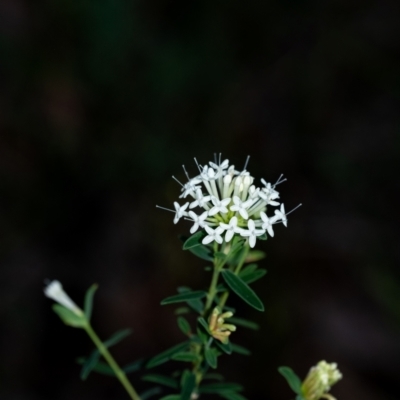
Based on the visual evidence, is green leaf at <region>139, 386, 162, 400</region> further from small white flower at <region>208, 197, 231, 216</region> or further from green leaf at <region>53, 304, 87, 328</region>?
small white flower at <region>208, 197, 231, 216</region>

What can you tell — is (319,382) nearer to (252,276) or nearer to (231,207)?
(252,276)

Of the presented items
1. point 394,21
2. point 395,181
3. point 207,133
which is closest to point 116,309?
point 207,133

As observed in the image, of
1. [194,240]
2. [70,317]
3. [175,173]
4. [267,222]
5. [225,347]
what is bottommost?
[225,347]

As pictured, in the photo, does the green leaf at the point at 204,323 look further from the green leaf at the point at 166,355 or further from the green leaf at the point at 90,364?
the green leaf at the point at 90,364

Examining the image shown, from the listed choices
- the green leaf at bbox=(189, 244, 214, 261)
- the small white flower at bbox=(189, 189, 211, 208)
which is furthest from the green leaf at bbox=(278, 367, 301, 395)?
the small white flower at bbox=(189, 189, 211, 208)

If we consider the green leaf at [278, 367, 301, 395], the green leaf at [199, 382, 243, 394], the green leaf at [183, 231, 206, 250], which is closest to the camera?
the green leaf at [183, 231, 206, 250]

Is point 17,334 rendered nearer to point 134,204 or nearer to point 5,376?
point 5,376

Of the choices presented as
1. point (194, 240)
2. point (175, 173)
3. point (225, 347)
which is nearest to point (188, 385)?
point (225, 347)

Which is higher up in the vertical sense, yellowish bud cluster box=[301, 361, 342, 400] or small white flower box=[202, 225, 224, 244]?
small white flower box=[202, 225, 224, 244]
